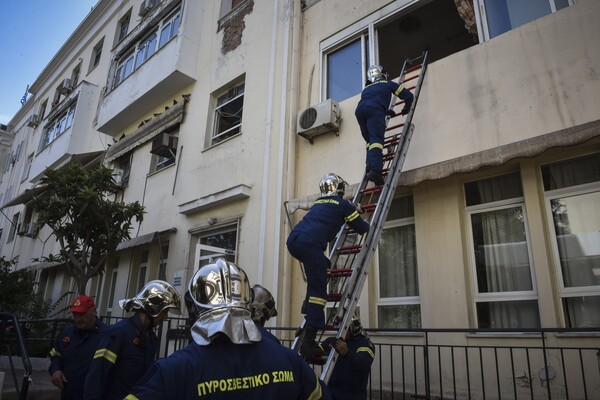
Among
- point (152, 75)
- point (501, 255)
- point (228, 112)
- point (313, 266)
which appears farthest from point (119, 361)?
point (152, 75)

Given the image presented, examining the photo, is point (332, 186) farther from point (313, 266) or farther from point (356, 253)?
point (313, 266)

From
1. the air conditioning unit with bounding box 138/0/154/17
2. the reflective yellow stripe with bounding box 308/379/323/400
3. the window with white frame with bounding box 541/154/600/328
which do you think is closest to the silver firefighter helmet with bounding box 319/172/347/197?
the window with white frame with bounding box 541/154/600/328

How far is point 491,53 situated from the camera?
5754 millimetres

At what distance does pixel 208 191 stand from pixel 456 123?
5.37 m

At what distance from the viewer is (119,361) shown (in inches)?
129

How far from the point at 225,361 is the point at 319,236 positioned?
8.15ft

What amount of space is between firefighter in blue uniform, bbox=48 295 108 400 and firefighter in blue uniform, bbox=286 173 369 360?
6.04 ft

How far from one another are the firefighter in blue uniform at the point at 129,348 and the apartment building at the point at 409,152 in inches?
133

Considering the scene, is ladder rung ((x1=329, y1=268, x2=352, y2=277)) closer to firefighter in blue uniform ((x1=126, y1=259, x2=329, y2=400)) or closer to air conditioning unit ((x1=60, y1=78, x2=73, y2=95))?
firefighter in blue uniform ((x1=126, y1=259, x2=329, y2=400))

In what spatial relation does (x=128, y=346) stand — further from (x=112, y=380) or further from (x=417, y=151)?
(x=417, y=151)

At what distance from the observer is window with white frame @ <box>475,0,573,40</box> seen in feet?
18.3

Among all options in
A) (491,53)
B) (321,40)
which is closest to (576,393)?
(491,53)

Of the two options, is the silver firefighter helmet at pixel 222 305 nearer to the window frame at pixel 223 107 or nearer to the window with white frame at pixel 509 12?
the window with white frame at pixel 509 12

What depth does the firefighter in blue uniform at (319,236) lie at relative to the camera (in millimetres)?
3812
